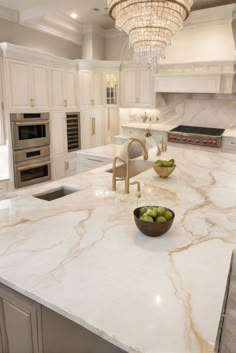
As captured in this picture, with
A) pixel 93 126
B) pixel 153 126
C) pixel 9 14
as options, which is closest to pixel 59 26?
pixel 9 14

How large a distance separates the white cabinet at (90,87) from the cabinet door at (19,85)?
4.22 feet

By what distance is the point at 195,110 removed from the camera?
5332 millimetres

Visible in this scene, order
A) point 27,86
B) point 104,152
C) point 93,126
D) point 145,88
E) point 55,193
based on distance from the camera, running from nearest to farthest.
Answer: point 55,193, point 104,152, point 27,86, point 145,88, point 93,126

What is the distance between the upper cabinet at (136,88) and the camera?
5.45m

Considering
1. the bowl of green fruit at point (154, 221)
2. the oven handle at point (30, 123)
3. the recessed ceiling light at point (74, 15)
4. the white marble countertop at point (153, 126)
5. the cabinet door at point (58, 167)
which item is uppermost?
the recessed ceiling light at point (74, 15)

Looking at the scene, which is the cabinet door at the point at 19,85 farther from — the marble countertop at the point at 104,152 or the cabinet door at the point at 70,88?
the marble countertop at the point at 104,152

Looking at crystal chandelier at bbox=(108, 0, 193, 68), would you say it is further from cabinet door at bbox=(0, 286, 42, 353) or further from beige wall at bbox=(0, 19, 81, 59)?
beige wall at bbox=(0, 19, 81, 59)

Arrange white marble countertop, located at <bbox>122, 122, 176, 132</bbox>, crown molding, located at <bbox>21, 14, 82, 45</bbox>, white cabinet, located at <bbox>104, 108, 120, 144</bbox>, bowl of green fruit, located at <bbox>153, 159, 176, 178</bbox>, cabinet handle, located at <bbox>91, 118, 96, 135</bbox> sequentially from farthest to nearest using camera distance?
white cabinet, located at <bbox>104, 108, 120, 144</bbox>, cabinet handle, located at <bbox>91, 118, 96, 135</bbox>, white marble countertop, located at <bbox>122, 122, 176, 132</bbox>, crown molding, located at <bbox>21, 14, 82, 45</bbox>, bowl of green fruit, located at <bbox>153, 159, 176, 178</bbox>

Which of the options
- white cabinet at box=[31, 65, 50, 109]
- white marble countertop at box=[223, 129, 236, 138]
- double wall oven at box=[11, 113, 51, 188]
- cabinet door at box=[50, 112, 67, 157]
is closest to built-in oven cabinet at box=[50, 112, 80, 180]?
cabinet door at box=[50, 112, 67, 157]

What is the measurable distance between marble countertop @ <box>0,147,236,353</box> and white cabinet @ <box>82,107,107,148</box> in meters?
3.82

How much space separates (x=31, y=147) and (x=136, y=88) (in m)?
2.41

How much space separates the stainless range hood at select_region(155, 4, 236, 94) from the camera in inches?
175

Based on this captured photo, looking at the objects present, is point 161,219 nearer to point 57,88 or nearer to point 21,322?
point 21,322

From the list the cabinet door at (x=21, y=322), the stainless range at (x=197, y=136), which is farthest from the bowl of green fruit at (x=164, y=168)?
the stainless range at (x=197, y=136)
